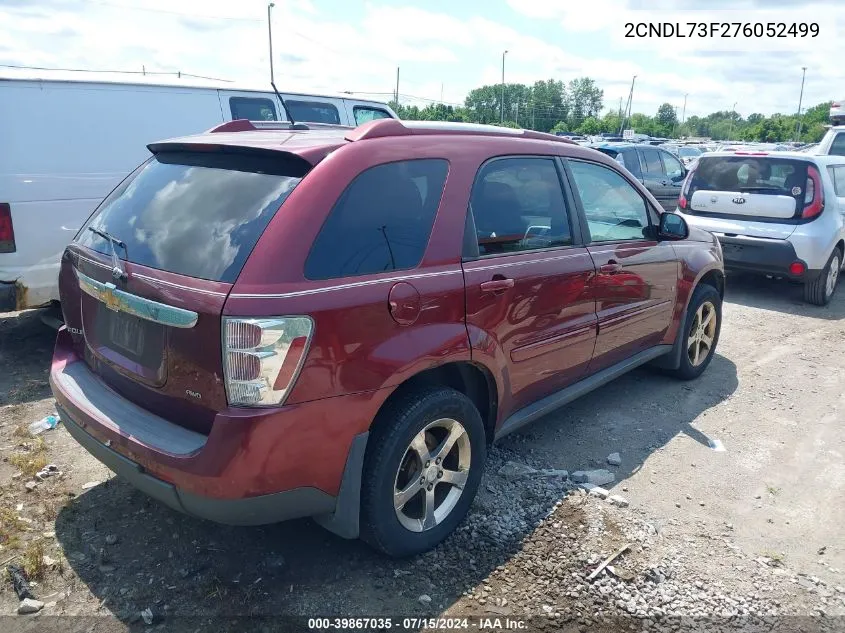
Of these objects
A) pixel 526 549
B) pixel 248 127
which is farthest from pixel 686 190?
pixel 526 549

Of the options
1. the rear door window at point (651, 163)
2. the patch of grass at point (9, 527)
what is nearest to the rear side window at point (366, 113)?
the patch of grass at point (9, 527)

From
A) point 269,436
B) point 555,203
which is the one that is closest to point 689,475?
point 555,203

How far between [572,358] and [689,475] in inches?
39.0

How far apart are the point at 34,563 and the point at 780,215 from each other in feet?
26.4

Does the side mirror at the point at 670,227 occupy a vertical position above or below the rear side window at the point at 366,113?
below

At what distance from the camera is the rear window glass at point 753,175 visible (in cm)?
784

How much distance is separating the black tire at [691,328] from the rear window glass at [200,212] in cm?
366

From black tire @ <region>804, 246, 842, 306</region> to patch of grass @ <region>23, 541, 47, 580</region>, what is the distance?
26.7 feet

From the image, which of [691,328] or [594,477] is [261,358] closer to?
[594,477]

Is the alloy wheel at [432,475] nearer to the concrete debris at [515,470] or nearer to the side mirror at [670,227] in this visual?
the concrete debris at [515,470]

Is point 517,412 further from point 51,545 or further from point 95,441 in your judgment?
point 51,545

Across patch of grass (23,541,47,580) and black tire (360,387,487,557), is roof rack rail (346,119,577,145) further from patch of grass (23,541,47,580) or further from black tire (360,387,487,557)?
patch of grass (23,541,47,580)

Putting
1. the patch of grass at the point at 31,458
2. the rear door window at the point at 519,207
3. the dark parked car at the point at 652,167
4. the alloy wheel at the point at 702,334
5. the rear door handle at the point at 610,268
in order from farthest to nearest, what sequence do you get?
the dark parked car at the point at 652,167, the alloy wheel at the point at 702,334, the rear door handle at the point at 610,268, the patch of grass at the point at 31,458, the rear door window at the point at 519,207

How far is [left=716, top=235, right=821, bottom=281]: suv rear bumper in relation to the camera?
7.68 metres
